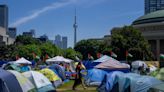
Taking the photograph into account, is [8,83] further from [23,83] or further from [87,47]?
[87,47]

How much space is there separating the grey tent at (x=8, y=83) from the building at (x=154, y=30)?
10163 cm

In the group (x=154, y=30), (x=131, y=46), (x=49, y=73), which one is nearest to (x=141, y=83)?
(x=49, y=73)

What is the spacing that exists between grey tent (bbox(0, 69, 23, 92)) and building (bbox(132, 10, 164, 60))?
101628 millimetres

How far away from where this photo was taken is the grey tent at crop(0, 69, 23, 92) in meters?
14.0

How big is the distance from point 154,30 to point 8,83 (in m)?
110

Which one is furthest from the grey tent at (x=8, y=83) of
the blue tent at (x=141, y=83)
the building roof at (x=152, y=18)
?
the building roof at (x=152, y=18)

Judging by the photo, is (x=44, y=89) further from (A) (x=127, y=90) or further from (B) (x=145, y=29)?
(B) (x=145, y=29)

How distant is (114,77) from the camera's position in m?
19.6

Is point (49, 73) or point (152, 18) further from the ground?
point (152, 18)

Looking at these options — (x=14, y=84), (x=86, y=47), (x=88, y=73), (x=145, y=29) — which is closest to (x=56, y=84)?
(x=88, y=73)

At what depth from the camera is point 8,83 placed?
47.5 ft

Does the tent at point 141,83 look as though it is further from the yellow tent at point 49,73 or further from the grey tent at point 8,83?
the yellow tent at point 49,73

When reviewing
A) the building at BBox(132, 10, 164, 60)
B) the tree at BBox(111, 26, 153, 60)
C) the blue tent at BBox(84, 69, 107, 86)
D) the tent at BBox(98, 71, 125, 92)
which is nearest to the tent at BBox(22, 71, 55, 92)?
the tent at BBox(98, 71, 125, 92)

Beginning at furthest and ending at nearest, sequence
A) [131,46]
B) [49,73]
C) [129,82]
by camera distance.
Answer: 1. [131,46]
2. [49,73]
3. [129,82]
